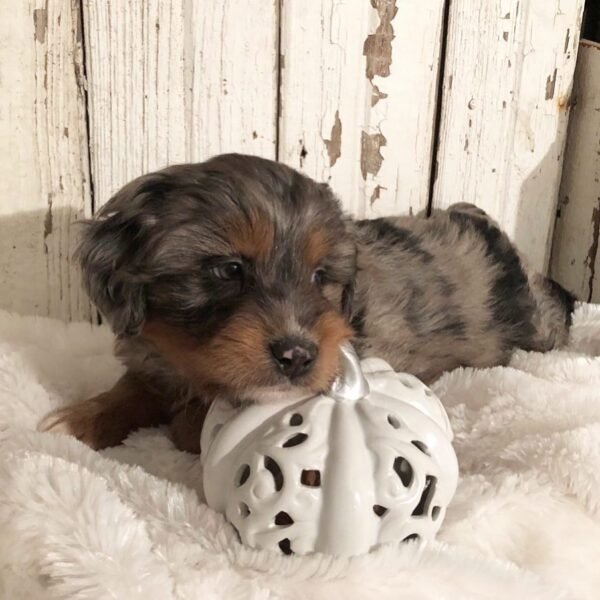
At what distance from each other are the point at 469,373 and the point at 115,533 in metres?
1.11

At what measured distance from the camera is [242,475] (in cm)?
129

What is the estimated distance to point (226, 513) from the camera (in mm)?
1316

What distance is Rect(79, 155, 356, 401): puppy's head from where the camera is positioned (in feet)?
4.78

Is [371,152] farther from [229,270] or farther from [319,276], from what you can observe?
[229,270]

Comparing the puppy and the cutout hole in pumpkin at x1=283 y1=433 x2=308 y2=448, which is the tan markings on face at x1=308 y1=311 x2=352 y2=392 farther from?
the cutout hole in pumpkin at x1=283 y1=433 x2=308 y2=448

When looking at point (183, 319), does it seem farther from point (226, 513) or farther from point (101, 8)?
point (101, 8)

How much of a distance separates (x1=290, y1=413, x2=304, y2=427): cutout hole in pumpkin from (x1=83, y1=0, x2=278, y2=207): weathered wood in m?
1.14

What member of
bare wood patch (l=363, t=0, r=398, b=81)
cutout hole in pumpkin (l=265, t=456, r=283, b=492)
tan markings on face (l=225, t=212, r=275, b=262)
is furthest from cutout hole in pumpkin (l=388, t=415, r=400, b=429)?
bare wood patch (l=363, t=0, r=398, b=81)

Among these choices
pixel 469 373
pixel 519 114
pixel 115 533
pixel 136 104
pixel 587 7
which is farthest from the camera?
→ pixel 587 7

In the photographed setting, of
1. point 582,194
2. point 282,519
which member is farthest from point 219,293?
point 582,194

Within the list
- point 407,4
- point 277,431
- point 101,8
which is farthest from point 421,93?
point 277,431

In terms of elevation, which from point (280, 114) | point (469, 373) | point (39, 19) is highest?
point (39, 19)

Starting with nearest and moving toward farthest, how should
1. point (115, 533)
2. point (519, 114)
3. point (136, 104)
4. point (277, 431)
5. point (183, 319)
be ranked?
point (115, 533)
point (277, 431)
point (183, 319)
point (136, 104)
point (519, 114)

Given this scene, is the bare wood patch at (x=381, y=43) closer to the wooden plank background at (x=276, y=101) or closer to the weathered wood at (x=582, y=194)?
the wooden plank background at (x=276, y=101)
